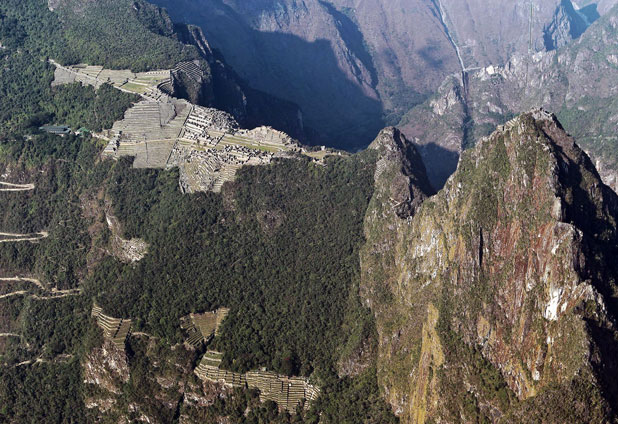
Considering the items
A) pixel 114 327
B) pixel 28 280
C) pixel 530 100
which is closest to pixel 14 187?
pixel 28 280

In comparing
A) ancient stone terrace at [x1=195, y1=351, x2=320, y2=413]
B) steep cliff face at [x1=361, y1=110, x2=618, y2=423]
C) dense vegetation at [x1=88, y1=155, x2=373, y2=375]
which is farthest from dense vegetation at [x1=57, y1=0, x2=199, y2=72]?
steep cliff face at [x1=361, y1=110, x2=618, y2=423]

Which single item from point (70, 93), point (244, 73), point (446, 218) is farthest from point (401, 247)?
point (244, 73)

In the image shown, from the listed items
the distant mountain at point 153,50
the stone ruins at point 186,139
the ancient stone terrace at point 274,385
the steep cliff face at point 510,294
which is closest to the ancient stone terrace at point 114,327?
the ancient stone terrace at point 274,385

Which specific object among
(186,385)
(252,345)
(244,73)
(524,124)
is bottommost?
(244,73)

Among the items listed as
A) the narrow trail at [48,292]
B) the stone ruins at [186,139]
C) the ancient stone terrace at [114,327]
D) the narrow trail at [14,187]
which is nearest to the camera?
the ancient stone terrace at [114,327]

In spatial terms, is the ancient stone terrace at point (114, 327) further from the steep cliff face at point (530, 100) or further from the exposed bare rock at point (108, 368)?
the steep cliff face at point (530, 100)

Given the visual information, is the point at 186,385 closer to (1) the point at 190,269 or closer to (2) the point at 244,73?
(1) the point at 190,269

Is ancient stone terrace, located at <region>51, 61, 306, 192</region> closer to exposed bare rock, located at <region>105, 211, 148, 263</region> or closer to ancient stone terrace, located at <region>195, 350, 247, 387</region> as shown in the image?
exposed bare rock, located at <region>105, 211, 148, 263</region>
